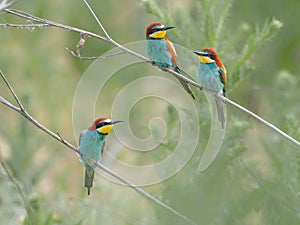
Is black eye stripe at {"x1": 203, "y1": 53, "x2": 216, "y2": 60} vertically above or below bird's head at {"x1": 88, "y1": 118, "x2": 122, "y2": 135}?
above

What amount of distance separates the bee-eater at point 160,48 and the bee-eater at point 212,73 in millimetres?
89

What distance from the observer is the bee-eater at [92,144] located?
7.10ft

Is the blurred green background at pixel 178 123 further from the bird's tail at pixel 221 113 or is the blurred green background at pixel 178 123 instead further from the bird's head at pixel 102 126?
the bird's head at pixel 102 126

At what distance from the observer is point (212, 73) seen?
2246 millimetres

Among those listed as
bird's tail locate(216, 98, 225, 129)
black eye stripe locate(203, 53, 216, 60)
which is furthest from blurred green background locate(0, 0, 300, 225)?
black eye stripe locate(203, 53, 216, 60)

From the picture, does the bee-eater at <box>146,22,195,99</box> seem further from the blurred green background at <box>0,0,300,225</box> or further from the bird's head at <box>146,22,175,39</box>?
the blurred green background at <box>0,0,300,225</box>

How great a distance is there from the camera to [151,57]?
2285mm

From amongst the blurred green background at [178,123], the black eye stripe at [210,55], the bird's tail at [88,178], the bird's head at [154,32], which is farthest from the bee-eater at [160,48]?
the bird's tail at [88,178]

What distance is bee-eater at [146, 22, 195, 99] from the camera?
2262 mm

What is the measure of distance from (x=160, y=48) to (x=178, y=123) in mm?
473

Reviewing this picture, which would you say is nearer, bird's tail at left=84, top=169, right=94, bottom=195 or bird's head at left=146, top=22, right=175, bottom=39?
bird's tail at left=84, top=169, right=94, bottom=195

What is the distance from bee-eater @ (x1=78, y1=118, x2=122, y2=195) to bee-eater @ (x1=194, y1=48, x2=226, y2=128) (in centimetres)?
34

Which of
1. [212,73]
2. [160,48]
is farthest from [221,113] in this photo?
[160,48]

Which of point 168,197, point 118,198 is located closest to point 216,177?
point 168,197
